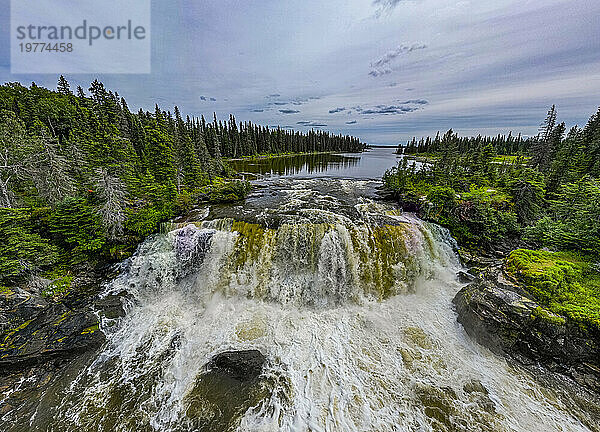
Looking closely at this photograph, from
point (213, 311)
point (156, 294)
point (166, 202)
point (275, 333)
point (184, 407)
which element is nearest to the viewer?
point (184, 407)

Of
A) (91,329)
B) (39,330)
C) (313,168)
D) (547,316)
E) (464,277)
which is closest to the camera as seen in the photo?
(547,316)

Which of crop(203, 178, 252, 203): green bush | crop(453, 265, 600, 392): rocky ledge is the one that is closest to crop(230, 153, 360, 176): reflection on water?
crop(203, 178, 252, 203): green bush

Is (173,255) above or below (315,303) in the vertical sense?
above

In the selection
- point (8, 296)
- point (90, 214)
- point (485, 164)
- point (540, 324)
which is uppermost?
point (485, 164)

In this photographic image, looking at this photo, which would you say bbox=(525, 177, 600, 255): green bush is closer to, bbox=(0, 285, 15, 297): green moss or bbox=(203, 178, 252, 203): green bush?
bbox=(203, 178, 252, 203): green bush

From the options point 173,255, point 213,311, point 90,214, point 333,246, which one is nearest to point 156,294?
point 173,255

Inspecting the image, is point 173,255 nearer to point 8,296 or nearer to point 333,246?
point 8,296

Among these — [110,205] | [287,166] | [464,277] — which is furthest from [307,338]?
[287,166]

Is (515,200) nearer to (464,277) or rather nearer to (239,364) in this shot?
(464,277)
